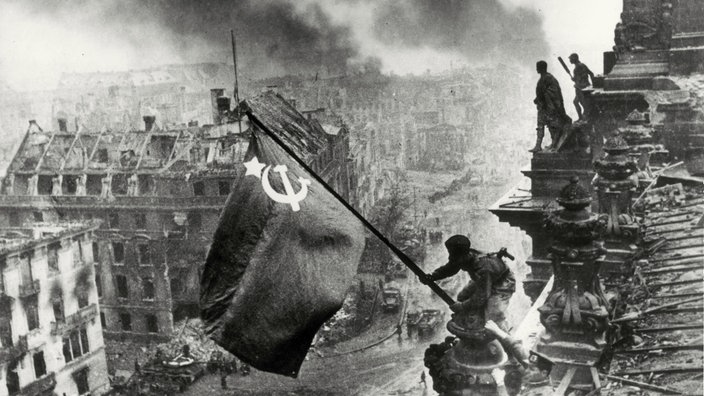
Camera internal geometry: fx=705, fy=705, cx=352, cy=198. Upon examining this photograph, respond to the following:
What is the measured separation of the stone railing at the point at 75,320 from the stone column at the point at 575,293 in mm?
31970

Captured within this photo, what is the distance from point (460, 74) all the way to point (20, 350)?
38745 mm

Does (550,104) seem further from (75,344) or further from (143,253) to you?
(143,253)

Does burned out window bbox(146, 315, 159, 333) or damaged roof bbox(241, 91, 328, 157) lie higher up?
damaged roof bbox(241, 91, 328, 157)

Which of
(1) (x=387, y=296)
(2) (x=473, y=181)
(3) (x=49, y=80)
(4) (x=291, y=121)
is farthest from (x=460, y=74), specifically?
(3) (x=49, y=80)

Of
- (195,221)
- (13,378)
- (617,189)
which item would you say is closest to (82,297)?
(13,378)

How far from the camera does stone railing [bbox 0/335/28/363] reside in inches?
1248

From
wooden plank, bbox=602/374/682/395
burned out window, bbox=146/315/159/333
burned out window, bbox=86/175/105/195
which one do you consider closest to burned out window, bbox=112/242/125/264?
burned out window, bbox=86/175/105/195

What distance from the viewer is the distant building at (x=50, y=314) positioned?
1273 inches

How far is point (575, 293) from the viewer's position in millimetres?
8148

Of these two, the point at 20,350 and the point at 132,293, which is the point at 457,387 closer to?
the point at 20,350

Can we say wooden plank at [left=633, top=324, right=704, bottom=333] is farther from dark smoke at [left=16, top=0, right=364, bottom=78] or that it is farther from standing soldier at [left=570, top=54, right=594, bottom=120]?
dark smoke at [left=16, top=0, right=364, bottom=78]

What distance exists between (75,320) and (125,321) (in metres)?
8.00

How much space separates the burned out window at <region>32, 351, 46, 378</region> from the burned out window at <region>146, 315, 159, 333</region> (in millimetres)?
9343

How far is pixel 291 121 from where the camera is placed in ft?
155
